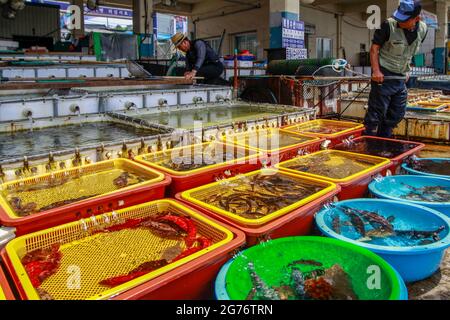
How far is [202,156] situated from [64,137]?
5.90 ft

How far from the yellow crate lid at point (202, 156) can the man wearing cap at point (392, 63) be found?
98.9 inches

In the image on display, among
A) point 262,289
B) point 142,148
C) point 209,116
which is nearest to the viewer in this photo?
point 262,289

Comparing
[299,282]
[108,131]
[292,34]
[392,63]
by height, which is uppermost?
[292,34]

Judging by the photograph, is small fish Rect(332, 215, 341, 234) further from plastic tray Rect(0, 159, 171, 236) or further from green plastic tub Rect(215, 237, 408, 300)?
plastic tray Rect(0, 159, 171, 236)

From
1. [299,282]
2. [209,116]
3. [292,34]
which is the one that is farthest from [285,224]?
[292,34]

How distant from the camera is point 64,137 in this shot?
4121 mm

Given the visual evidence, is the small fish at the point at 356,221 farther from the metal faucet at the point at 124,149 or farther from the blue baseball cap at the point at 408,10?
the blue baseball cap at the point at 408,10

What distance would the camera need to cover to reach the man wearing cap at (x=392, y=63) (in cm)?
464

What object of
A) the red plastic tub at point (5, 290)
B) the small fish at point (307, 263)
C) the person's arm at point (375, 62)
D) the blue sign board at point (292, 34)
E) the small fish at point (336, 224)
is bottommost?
the small fish at point (307, 263)

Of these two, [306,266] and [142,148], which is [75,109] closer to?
[142,148]

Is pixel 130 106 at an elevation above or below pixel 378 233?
above

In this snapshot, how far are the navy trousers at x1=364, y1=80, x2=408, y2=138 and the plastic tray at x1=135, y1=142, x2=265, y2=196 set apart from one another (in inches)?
98.6

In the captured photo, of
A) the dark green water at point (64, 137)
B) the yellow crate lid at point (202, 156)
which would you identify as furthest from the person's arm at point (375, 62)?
the dark green water at point (64, 137)

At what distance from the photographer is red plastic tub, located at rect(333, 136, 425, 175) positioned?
3.54 m
